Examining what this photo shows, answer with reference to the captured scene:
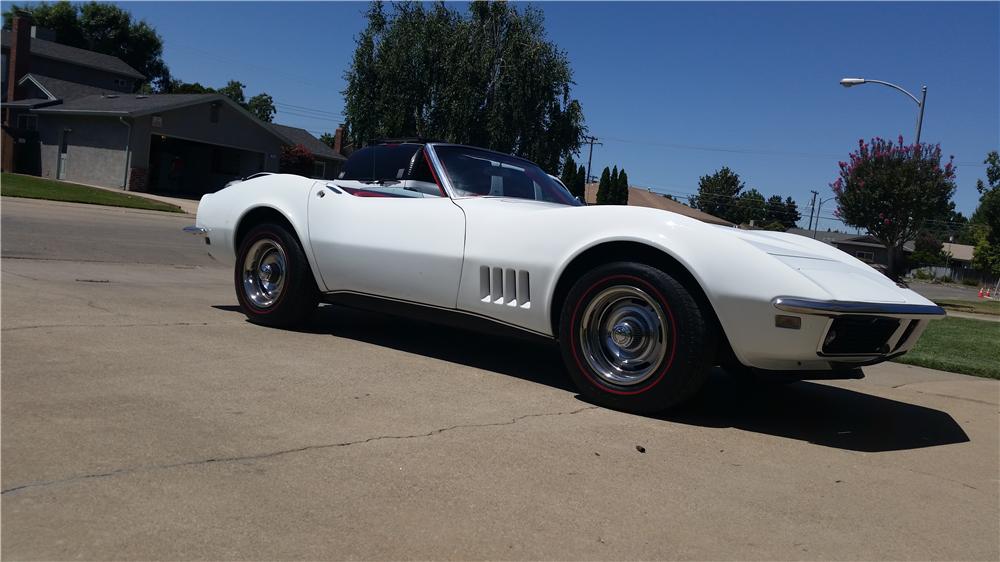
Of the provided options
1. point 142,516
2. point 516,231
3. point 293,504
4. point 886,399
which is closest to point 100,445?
point 142,516

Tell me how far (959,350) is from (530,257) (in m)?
6.48

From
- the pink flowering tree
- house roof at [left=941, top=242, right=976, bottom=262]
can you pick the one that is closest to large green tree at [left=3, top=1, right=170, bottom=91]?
the pink flowering tree

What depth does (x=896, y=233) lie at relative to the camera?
78.3 ft

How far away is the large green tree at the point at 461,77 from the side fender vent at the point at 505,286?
98.3ft

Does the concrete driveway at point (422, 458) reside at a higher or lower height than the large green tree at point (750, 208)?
lower

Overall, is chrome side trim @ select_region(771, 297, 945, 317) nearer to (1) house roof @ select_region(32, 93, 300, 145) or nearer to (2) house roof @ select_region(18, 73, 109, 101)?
(1) house roof @ select_region(32, 93, 300, 145)

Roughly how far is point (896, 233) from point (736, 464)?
76.0ft

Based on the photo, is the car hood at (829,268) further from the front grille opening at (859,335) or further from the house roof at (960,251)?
the house roof at (960,251)

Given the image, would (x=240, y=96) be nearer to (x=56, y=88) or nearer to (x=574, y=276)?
(x=56, y=88)

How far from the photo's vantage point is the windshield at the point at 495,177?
5352 millimetres

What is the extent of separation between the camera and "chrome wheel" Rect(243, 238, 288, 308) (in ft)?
19.2

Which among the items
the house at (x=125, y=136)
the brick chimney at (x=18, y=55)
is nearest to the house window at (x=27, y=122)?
the house at (x=125, y=136)

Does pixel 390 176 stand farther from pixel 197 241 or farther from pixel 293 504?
pixel 197 241

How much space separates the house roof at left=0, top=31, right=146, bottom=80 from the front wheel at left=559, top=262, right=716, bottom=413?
48744mm
